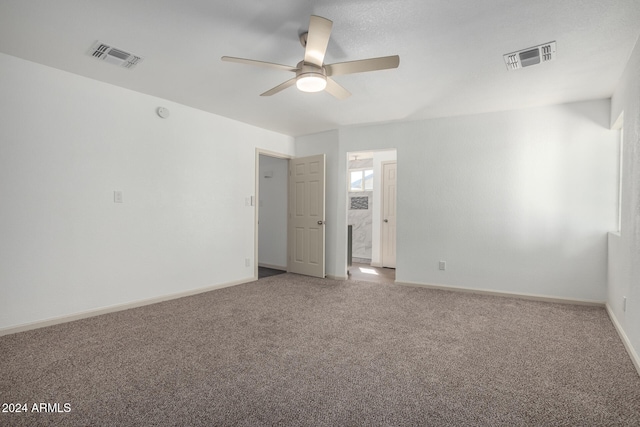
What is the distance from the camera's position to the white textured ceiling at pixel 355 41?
205 cm

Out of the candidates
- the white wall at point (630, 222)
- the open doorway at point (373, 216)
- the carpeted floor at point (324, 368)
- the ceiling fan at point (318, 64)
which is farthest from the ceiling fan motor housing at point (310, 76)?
Result: the open doorway at point (373, 216)

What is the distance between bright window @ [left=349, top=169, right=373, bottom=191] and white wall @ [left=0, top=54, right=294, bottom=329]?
3418mm

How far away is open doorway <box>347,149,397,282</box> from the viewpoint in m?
6.20

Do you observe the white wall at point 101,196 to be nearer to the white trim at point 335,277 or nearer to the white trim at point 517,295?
the white trim at point 335,277

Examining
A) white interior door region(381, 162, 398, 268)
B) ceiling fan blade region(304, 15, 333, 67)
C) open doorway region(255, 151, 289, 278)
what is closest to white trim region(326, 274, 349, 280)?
open doorway region(255, 151, 289, 278)

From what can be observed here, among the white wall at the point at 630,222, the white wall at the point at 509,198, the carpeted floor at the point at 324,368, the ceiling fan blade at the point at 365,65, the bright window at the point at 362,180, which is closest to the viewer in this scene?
the carpeted floor at the point at 324,368

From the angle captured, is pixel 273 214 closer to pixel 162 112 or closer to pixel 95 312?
pixel 162 112

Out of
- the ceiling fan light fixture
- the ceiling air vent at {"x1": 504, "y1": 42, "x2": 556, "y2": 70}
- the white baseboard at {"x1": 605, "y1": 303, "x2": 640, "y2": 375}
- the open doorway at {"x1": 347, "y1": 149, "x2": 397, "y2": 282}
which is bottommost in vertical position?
the white baseboard at {"x1": 605, "y1": 303, "x2": 640, "y2": 375}

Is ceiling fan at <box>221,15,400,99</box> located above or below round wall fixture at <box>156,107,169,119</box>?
below

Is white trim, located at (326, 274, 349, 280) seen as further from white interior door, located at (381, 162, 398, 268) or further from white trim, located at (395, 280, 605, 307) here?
white interior door, located at (381, 162, 398, 268)

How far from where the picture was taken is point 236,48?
8.39ft

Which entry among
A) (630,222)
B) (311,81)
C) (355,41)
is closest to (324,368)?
(311,81)

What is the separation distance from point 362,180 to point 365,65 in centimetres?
500

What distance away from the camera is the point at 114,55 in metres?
2.69
